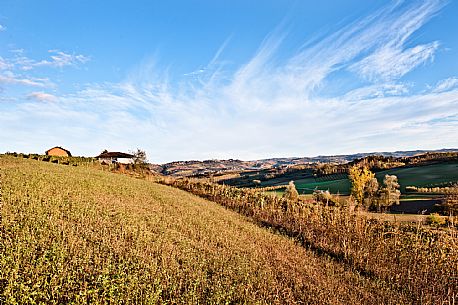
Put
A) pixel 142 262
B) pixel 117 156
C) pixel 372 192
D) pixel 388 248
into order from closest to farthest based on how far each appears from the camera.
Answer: pixel 142 262
pixel 388 248
pixel 372 192
pixel 117 156

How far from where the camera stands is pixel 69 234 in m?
5.44

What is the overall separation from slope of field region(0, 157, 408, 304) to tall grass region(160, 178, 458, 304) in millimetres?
720

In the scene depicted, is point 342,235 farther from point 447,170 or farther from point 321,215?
point 447,170

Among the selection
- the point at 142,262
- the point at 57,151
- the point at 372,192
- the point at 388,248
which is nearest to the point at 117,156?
the point at 57,151

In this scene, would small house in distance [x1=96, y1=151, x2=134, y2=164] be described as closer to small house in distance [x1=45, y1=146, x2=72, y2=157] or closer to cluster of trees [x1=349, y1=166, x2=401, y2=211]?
small house in distance [x1=45, y1=146, x2=72, y2=157]

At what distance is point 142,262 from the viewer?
4949 mm

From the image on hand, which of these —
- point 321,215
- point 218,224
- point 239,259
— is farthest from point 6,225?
point 321,215

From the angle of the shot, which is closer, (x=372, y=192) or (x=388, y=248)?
(x=388, y=248)

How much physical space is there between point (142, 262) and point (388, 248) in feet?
20.6

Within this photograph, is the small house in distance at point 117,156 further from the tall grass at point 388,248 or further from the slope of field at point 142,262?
the tall grass at point 388,248

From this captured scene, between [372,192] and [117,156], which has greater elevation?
[117,156]

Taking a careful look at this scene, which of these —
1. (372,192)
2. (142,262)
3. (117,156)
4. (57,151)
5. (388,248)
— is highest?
(57,151)

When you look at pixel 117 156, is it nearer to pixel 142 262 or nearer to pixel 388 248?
pixel 142 262

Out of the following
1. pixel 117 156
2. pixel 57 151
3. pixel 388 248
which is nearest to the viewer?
pixel 388 248
